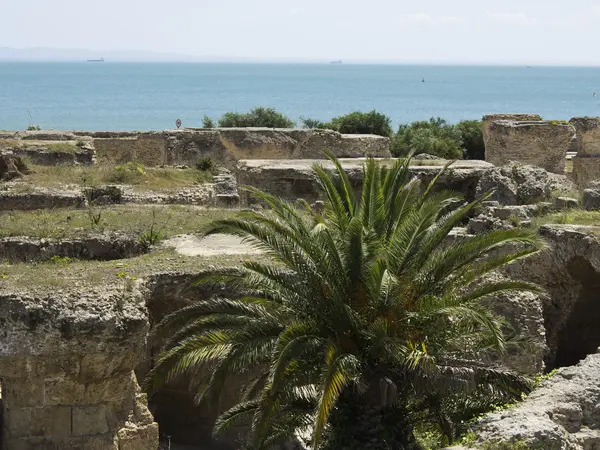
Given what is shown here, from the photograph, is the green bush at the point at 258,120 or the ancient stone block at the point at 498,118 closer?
the ancient stone block at the point at 498,118

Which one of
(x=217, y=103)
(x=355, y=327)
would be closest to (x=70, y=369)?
(x=355, y=327)

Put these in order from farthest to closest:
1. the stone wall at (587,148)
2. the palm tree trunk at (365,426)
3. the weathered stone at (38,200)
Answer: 1. the stone wall at (587,148)
2. the weathered stone at (38,200)
3. the palm tree trunk at (365,426)

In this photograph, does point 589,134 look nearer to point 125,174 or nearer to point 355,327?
point 125,174

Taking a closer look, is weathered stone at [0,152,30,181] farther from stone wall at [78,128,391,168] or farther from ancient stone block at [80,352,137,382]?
ancient stone block at [80,352,137,382]

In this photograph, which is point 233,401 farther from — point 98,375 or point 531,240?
point 531,240

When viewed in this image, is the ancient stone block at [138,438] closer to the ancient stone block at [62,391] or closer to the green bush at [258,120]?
the ancient stone block at [62,391]

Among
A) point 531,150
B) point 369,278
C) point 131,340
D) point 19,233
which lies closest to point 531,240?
point 369,278

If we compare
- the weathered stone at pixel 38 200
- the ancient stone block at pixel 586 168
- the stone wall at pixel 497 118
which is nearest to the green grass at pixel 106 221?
the weathered stone at pixel 38 200

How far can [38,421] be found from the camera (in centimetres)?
1121

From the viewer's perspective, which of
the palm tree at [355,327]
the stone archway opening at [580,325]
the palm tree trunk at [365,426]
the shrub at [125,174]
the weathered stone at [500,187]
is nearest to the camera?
the palm tree at [355,327]

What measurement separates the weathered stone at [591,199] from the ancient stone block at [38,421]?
8783mm

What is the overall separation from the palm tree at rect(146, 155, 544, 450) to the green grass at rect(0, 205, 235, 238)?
4209 millimetres

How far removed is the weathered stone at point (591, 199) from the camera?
16312 millimetres

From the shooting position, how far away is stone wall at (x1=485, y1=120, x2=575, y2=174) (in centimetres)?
2598
